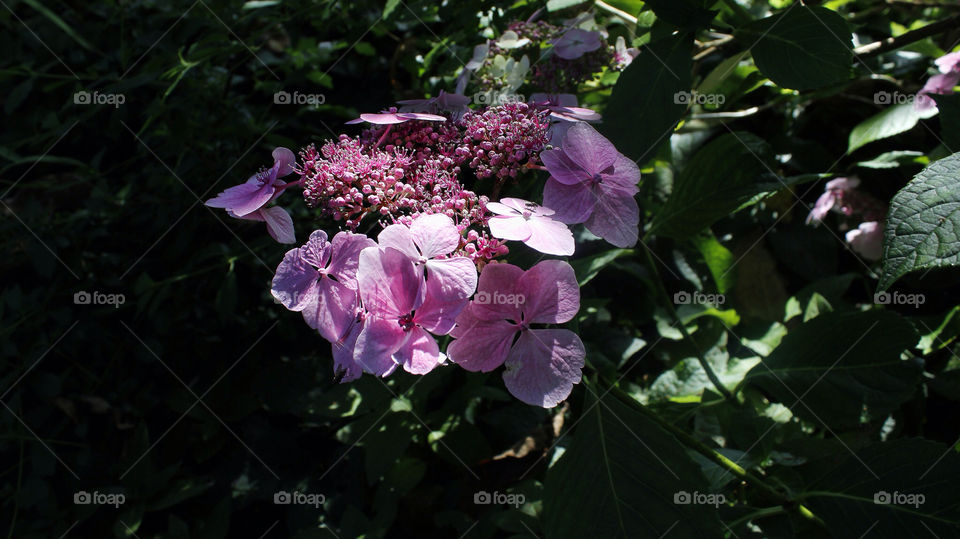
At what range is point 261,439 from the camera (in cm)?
165

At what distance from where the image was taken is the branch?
116 centimetres

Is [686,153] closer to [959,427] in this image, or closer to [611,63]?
[611,63]

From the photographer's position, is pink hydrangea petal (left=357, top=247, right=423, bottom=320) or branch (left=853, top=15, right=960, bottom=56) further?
branch (left=853, top=15, right=960, bottom=56)

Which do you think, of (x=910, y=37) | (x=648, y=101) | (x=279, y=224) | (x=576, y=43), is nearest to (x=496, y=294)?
(x=279, y=224)

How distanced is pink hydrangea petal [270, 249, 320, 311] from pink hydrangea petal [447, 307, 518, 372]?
0.19 meters

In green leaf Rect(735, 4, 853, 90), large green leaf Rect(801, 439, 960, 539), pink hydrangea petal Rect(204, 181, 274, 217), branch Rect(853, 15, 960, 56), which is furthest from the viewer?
branch Rect(853, 15, 960, 56)

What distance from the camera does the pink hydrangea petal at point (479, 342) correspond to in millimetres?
739

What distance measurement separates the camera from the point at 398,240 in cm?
72

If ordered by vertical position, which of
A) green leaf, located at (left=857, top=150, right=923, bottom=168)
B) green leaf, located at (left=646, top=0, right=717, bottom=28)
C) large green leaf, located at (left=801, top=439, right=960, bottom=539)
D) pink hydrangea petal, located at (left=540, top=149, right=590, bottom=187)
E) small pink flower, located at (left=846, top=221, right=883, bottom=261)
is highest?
green leaf, located at (left=646, top=0, right=717, bottom=28)

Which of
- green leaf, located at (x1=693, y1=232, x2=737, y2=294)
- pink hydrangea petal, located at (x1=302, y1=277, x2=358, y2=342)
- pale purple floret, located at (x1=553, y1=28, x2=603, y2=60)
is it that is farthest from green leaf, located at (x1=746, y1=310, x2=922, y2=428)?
pink hydrangea petal, located at (x1=302, y1=277, x2=358, y2=342)

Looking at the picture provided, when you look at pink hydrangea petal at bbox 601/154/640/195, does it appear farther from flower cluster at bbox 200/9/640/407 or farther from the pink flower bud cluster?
the pink flower bud cluster

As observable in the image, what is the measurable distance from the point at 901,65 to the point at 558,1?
1.17 m

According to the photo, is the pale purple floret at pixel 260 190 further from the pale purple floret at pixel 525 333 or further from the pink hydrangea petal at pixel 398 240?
the pale purple floret at pixel 525 333

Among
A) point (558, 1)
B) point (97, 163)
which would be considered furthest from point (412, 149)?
point (97, 163)
